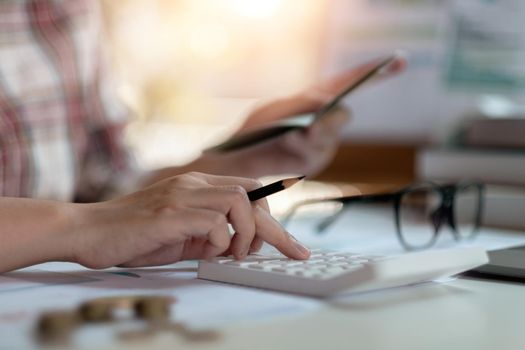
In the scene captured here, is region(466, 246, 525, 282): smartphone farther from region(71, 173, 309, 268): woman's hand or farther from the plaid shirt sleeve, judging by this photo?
the plaid shirt sleeve

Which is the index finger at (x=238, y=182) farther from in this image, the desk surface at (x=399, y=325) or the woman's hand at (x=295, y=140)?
the woman's hand at (x=295, y=140)

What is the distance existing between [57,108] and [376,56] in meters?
0.69

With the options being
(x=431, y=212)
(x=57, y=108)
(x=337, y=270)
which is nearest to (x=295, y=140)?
(x=431, y=212)

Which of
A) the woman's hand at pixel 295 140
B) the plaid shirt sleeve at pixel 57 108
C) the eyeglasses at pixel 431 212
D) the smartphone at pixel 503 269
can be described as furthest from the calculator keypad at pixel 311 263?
the plaid shirt sleeve at pixel 57 108

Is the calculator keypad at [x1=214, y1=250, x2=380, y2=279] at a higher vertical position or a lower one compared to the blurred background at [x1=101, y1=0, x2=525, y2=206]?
lower

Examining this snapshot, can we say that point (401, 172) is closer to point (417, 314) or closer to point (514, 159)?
point (514, 159)

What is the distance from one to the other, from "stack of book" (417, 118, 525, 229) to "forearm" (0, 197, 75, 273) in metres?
0.74

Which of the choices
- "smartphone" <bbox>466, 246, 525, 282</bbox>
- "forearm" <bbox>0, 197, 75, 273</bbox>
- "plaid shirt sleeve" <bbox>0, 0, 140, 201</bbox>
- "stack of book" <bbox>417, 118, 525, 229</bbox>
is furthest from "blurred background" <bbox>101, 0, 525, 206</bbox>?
"forearm" <bbox>0, 197, 75, 273</bbox>

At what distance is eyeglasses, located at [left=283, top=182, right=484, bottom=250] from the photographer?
1.00m

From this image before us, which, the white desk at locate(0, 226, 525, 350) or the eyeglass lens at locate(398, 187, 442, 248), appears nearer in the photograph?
the white desk at locate(0, 226, 525, 350)

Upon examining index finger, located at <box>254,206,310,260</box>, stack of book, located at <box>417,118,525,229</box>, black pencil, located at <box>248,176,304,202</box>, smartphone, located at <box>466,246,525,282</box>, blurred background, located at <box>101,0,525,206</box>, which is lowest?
smartphone, located at <box>466,246,525,282</box>

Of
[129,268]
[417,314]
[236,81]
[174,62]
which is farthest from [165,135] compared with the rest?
[417,314]

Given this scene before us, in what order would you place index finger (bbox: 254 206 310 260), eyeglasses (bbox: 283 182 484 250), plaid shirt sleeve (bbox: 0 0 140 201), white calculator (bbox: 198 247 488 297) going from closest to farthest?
1. white calculator (bbox: 198 247 488 297)
2. index finger (bbox: 254 206 310 260)
3. eyeglasses (bbox: 283 182 484 250)
4. plaid shirt sleeve (bbox: 0 0 140 201)

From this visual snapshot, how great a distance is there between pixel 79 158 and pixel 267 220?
0.72 m
